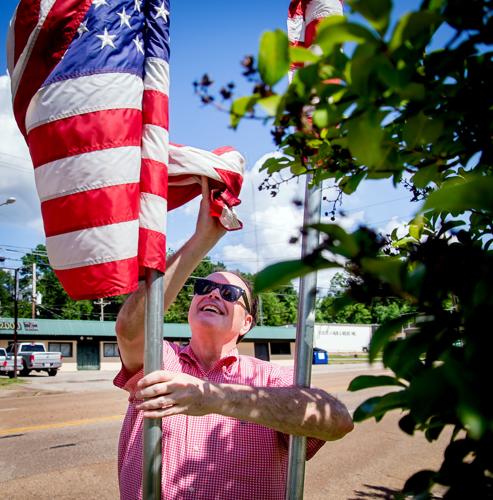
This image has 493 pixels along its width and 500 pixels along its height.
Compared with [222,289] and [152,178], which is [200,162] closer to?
[152,178]

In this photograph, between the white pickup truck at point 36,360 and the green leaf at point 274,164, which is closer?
the green leaf at point 274,164

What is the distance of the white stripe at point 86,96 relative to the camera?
2.06 metres

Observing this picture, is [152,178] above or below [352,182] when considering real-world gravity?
above

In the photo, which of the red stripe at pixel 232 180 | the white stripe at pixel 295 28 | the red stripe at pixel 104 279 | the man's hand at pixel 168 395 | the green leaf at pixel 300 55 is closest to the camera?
the green leaf at pixel 300 55

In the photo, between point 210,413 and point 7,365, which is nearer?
point 210,413

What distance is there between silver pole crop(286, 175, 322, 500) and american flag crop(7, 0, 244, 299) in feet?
1.22

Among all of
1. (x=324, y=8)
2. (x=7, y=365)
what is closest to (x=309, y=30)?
(x=324, y=8)

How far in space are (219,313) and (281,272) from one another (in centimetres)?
214

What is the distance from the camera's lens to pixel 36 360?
26281 mm

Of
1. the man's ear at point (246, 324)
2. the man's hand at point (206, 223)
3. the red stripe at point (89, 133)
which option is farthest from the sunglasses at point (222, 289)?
the red stripe at point (89, 133)

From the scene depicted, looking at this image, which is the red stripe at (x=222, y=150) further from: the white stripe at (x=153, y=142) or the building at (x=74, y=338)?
the building at (x=74, y=338)

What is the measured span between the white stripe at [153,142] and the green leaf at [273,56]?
1516 millimetres

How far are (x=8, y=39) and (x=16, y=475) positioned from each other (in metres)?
5.45

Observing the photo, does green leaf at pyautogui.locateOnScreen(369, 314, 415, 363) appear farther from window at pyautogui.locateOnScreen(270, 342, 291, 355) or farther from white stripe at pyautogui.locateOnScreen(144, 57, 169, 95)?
window at pyautogui.locateOnScreen(270, 342, 291, 355)
